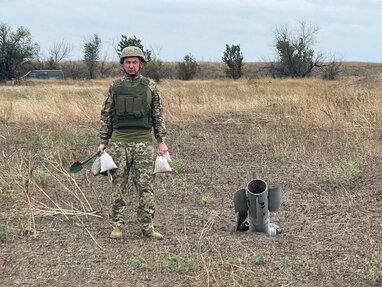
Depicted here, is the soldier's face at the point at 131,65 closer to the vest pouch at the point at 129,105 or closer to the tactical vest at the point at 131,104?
the tactical vest at the point at 131,104

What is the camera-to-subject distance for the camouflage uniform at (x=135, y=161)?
5215mm

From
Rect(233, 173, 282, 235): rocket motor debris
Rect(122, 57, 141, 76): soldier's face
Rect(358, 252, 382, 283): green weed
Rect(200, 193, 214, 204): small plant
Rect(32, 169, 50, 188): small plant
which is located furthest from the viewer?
Rect(32, 169, 50, 188): small plant

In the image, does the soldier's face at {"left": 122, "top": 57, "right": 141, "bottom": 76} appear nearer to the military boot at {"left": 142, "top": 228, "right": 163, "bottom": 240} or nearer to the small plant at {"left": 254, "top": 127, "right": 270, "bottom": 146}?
the military boot at {"left": 142, "top": 228, "right": 163, "bottom": 240}

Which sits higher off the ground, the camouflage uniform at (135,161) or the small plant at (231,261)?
the camouflage uniform at (135,161)

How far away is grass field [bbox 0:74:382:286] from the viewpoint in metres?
4.28

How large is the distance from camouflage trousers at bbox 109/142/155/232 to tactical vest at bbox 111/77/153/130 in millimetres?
184

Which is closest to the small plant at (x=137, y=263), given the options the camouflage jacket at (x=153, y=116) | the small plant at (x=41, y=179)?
the camouflage jacket at (x=153, y=116)

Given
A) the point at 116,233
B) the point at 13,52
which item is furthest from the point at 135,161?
the point at 13,52

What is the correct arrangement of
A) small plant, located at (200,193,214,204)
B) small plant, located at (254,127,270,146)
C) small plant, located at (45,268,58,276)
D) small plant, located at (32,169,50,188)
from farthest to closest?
1. small plant, located at (254,127,270,146)
2. small plant, located at (32,169,50,188)
3. small plant, located at (200,193,214,204)
4. small plant, located at (45,268,58,276)

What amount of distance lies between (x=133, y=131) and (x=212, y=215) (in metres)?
1.01

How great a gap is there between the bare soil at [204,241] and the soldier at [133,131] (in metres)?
0.28

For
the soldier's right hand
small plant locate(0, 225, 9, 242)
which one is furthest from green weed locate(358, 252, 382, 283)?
Result: small plant locate(0, 225, 9, 242)

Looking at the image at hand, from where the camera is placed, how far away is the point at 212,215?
506cm

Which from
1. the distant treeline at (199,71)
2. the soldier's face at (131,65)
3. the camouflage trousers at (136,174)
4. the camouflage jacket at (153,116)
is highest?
the soldier's face at (131,65)
